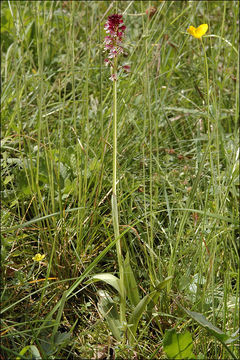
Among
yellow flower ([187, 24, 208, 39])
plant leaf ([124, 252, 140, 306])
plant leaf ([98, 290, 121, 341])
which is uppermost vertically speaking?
yellow flower ([187, 24, 208, 39])

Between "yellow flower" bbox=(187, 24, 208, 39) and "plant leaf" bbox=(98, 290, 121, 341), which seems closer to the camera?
"plant leaf" bbox=(98, 290, 121, 341)

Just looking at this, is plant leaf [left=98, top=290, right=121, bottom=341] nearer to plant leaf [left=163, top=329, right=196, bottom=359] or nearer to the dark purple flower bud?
plant leaf [left=163, top=329, right=196, bottom=359]

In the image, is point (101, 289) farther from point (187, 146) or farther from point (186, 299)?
point (187, 146)

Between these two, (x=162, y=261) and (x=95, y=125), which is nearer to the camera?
(x=162, y=261)

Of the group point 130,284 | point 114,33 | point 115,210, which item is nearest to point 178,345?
point 130,284

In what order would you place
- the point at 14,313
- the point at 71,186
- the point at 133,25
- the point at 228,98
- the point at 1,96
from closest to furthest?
1. the point at 14,313
2. the point at 71,186
3. the point at 1,96
4. the point at 228,98
5. the point at 133,25

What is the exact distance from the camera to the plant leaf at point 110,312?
991mm

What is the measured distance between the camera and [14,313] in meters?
1.05

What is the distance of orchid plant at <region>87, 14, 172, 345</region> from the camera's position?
3.14ft

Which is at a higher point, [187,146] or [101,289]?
[187,146]

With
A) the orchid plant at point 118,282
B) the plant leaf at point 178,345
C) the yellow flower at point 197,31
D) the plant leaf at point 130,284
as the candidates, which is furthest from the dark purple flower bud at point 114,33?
the plant leaf at point 178,345

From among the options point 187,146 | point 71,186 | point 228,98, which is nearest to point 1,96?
point 71,186

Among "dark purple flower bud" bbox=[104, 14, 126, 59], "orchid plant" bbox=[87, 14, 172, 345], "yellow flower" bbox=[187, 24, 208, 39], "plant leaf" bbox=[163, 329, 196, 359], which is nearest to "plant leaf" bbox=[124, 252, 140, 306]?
"orchid plant" bbox=[87, 14, 172, 345]

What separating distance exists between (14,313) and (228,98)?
3.58 feet
